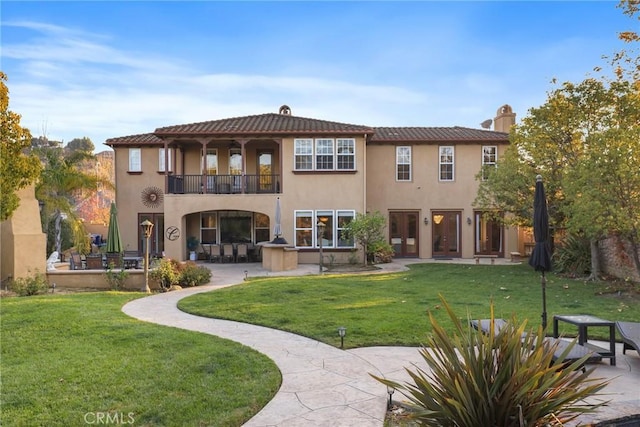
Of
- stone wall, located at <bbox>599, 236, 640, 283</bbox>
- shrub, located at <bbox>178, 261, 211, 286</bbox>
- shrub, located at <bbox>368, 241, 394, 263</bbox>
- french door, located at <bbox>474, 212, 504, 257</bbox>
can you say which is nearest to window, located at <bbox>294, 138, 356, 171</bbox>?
shrub, located at <bbox>368, 241, 394, 263</bbox>

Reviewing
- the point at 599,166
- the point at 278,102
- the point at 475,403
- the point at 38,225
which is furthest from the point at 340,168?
the point at 475,403

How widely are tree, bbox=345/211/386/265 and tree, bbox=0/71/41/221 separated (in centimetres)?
1150

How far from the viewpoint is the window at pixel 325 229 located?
19.8 m

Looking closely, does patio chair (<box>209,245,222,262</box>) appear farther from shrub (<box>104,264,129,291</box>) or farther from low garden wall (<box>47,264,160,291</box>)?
shrub (<box>104,264,129,291</box>)

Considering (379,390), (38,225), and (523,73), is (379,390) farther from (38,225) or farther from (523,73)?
(523,73)

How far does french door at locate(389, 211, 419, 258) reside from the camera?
2177cm

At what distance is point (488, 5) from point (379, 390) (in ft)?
37.5

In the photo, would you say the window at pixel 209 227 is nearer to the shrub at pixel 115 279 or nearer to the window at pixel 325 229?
the window at pixel 325 229

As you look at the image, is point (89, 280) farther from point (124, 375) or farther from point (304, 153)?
point (304, 153)

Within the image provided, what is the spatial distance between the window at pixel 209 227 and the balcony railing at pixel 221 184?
1.68 m

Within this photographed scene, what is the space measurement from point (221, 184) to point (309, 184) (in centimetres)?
451

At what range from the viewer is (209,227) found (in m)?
22.1

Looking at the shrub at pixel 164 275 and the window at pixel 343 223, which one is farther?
the window at pixel 343 223

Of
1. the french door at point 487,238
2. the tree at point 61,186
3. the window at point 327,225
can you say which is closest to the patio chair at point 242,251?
the window at point 327,225
